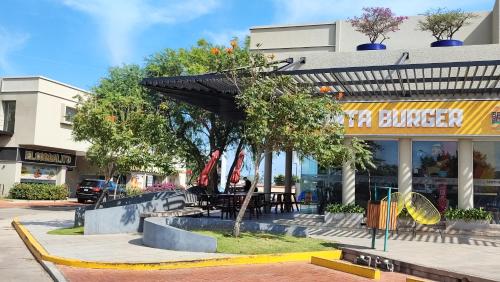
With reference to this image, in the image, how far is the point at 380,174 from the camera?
62.4ft

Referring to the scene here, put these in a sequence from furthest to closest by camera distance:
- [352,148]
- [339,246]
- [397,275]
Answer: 1. [352,148]
2. [339,246]
3. [397,275]

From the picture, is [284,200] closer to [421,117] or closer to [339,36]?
[421,117]

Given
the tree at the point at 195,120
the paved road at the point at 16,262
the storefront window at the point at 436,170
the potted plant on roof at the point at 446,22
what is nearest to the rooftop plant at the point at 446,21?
the potted plant on roof at the point at 446,22

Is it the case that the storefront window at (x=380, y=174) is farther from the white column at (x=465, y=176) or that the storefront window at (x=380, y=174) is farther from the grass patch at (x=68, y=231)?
the grass patch at (x=68, y=231)

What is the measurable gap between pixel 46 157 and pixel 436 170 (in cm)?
2854

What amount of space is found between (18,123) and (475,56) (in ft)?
96.3

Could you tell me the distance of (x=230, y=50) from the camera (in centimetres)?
1375

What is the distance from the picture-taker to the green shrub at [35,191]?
1332 inches

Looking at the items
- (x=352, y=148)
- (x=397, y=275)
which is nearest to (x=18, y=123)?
(x=352, y=148)

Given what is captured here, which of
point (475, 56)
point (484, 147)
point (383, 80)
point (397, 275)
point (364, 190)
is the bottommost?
point (397, 275)

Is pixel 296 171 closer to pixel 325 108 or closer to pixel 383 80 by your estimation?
pixel 383 80

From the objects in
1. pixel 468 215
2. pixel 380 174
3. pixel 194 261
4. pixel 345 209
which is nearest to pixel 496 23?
pixel 380 174

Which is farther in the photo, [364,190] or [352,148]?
[364,190]

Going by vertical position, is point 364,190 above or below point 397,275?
above
